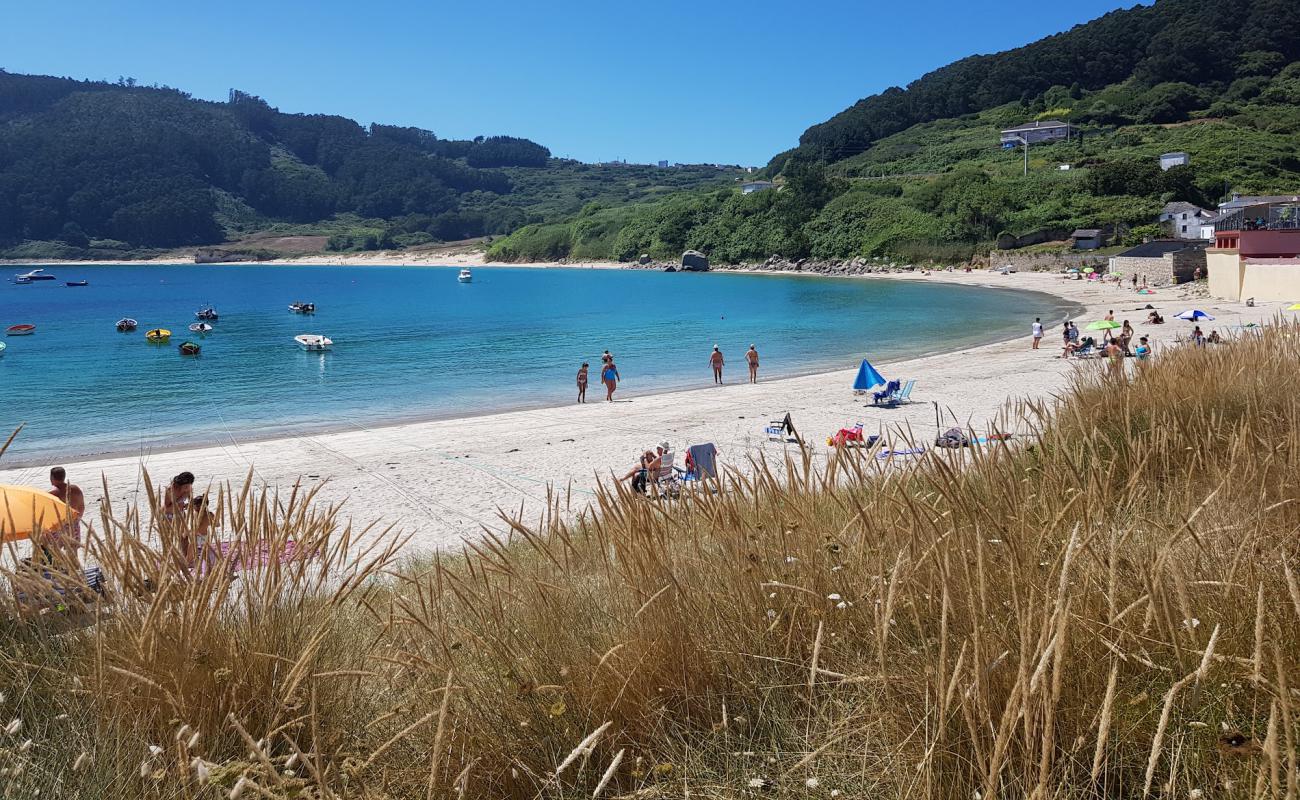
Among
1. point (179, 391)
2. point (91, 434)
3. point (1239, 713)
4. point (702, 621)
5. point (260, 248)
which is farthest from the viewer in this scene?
point (260, 248)

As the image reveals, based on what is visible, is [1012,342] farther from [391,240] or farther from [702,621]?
[391,240]

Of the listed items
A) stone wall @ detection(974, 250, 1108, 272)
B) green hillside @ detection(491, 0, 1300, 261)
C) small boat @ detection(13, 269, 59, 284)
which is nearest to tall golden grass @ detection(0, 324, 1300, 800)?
stone wall @ detection(974, 250, 1108, 272)

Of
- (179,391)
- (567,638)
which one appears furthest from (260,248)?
(567,638)

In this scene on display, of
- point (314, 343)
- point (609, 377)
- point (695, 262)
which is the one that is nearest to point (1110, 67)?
point (695, 262)

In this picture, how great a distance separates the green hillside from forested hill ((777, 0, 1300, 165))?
0.24m

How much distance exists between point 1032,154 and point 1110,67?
141 feet

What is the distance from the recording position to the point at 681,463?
14.2 metres

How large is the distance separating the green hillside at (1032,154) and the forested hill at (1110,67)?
24 cm

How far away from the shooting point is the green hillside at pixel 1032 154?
7412cm

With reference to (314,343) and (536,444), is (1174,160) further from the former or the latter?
(536,444)

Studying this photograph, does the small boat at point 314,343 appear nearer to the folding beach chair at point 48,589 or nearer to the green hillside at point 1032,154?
the folding beach chair at point 48,589

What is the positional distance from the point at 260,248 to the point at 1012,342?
163m

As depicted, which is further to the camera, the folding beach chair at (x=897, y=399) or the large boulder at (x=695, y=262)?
the large boulder at (x=695, y=262)

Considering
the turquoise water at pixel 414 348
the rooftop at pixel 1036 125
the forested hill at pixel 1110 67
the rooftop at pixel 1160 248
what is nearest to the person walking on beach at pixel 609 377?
the turquoise water at pixel 414 348
